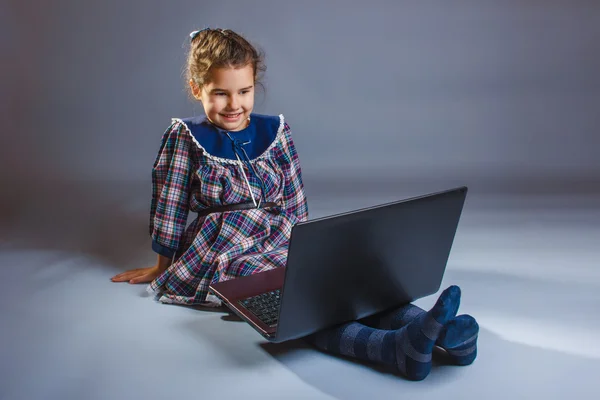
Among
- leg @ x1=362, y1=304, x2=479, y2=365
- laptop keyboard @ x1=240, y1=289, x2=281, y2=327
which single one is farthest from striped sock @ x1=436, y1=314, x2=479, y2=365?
laptop keyboard @ x1=240, y1=289, x2=281, y2=327

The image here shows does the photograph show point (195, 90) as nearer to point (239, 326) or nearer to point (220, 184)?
point (220, 184)

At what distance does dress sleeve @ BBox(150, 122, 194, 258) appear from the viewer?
6.95 ft

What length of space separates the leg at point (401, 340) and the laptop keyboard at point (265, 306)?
99mm

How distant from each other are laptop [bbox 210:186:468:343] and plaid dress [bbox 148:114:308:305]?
239mm

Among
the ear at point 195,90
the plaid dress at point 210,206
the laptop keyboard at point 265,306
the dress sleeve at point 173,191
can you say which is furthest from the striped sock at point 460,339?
the ear at point 195,90

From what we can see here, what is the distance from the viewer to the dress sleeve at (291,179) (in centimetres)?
221

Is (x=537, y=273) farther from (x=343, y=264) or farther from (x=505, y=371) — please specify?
(x=343, y=264)

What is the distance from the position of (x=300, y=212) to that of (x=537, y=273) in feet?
2.16

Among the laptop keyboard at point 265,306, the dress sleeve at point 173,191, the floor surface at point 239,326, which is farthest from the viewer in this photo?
the dress sleeve at point 173,191

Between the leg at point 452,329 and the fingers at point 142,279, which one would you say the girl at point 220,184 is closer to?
the fingers at point 142,279

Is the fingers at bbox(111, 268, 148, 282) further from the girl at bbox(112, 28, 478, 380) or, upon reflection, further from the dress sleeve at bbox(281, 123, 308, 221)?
the dress sleeve at bbox(281, 123, 308, 221)

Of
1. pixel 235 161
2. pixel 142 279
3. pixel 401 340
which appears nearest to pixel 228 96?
pixel 235 161

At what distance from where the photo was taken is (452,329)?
1.55 metres

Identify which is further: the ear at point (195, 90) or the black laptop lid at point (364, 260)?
the ear at point (195, 90)
